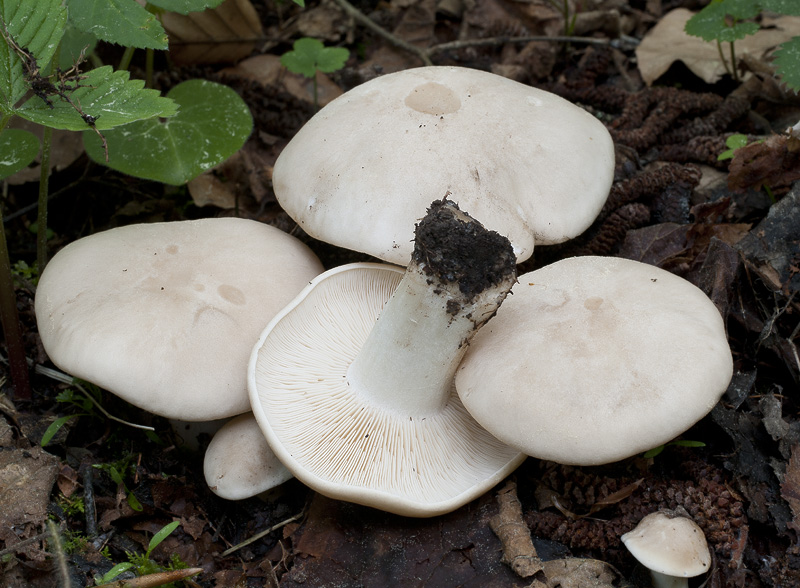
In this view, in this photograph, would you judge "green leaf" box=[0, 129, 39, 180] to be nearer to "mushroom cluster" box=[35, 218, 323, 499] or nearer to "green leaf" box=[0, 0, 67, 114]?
"mushroom cluster" box=[35, 218, 323, 499]

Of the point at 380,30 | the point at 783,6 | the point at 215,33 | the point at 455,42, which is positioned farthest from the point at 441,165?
the point at 215,33

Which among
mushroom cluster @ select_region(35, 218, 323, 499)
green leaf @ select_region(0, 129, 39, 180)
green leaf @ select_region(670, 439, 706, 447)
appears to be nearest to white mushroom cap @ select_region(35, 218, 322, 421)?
mushroom cluster @ select_region(35, 218, 323, 499)

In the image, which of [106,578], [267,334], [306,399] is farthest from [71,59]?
[106,578]

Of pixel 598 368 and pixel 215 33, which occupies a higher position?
pixel 215 33

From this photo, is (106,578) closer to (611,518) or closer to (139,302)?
(139,302)

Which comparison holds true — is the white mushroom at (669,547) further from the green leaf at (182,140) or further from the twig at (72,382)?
the green leaf at (182,140)

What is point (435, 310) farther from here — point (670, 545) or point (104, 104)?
point (104, 104)
